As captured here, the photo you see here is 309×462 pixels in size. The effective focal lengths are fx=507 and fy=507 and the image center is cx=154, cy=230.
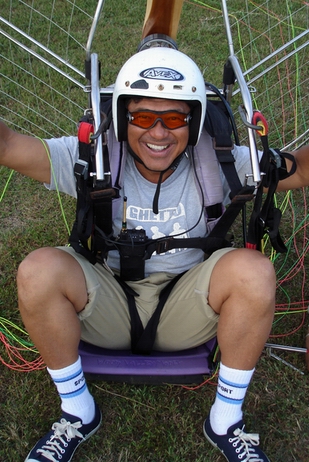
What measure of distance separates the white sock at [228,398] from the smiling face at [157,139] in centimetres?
93

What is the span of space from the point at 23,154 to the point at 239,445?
1.55 metres

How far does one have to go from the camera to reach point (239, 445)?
2203 millimetres

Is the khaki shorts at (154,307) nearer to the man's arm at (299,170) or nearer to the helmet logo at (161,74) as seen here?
the man's arm at (299,170)

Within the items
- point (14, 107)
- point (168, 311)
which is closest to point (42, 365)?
point (168, 311)

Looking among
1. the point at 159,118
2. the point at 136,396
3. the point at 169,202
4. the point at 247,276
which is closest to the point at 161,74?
the point at 159,118

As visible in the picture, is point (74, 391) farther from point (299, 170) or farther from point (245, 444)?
point (299, 170)

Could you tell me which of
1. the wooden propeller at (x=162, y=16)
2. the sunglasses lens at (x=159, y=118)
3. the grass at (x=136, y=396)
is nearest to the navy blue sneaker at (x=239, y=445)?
the grass at (x=136, y=396)

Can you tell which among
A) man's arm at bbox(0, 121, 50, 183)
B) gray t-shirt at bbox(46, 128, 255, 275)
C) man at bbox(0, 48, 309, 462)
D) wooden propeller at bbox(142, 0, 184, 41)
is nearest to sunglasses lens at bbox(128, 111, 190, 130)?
man at bbox(0, 48, 309, 462)

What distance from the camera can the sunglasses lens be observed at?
209 centimetres

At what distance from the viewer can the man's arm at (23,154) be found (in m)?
2.05

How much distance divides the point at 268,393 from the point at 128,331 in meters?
0.82

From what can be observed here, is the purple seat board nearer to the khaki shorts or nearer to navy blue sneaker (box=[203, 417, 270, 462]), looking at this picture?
the khaki shorts

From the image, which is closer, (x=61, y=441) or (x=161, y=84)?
(x=161, y=84)

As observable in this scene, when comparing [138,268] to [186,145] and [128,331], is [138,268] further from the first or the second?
[186,145]
